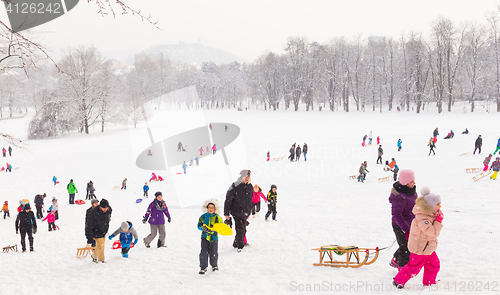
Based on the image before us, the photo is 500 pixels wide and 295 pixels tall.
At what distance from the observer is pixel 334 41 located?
188ft

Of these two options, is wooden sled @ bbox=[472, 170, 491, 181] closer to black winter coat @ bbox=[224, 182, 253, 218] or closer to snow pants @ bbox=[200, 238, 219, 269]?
black winter coat @ bbox=[224, 182, 253, 218]

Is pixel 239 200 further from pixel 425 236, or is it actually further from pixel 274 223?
pixel 425 236

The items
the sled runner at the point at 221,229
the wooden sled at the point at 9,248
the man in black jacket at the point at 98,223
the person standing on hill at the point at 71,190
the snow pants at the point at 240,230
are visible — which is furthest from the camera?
the person standing on hill at the point at 71,190

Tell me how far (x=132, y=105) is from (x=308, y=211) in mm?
49042

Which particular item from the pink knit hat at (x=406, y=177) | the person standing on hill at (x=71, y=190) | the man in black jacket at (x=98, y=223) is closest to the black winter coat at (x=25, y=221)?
the man in black jacket at (x=98, y=223)

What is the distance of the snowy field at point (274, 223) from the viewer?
17.1 ft

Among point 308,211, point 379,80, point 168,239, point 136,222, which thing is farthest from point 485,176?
point 379,80

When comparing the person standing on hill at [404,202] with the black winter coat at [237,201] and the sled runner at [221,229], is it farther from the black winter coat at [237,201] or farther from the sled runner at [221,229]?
→ the black winter coat at [237,201]

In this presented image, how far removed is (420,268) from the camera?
13.9 feet

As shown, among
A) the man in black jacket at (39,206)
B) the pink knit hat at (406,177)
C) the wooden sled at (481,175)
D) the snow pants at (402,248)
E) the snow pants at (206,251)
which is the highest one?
the pink knit hat at (406,177)

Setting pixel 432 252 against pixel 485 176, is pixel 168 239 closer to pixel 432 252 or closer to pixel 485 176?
pixel 432 252

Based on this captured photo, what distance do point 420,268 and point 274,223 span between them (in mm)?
5696

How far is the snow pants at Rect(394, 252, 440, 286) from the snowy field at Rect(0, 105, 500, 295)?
16 cm

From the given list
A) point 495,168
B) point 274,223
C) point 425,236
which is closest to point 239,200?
point 274,223
